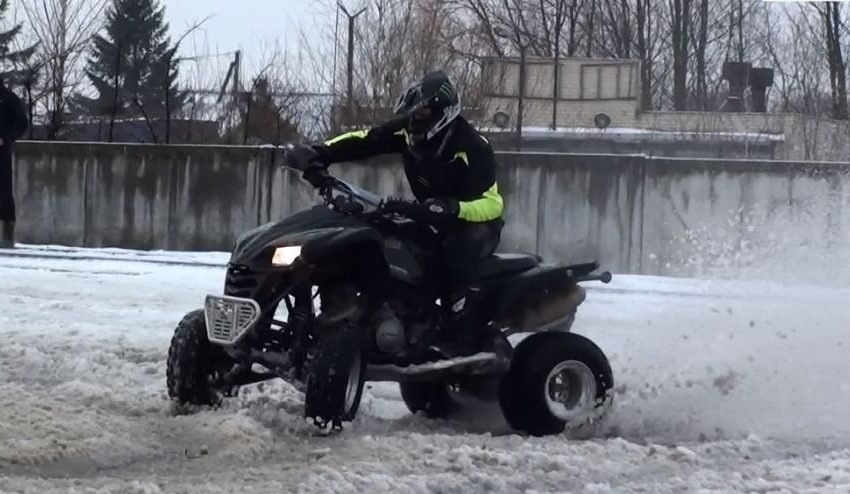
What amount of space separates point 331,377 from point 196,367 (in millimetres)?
960

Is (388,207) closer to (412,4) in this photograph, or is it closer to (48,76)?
(48,76)

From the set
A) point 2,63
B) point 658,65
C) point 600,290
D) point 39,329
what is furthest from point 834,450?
point 658,65

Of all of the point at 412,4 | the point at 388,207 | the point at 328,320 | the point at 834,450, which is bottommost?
the point at 834,450

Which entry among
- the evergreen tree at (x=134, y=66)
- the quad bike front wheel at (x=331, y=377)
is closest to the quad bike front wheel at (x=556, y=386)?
the quad bike front wheel at (x=331, y=377)

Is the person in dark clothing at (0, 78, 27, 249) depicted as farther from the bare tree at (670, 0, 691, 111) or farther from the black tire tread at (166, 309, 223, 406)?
the bare tree at (670, 0, 691, 111)

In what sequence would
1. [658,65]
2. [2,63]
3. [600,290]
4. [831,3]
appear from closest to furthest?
[600,290], [2,63], [831,3], [658,65]

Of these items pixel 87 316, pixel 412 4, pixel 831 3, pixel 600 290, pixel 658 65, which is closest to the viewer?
pixel 87 316

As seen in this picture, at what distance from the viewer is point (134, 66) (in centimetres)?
3341

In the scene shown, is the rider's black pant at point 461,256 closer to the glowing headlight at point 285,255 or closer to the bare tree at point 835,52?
the glowing headlight at point 285,255

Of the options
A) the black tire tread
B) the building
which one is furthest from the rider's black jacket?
the building

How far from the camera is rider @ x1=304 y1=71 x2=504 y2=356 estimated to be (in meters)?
7.30

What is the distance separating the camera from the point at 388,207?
7.15 meters

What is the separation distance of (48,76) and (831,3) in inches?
902

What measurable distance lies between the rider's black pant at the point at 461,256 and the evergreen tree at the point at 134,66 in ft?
55.6
